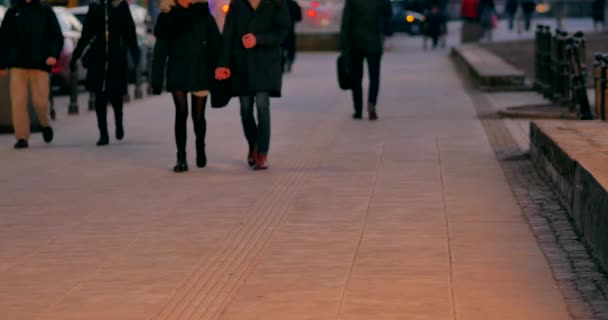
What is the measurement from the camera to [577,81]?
1794 cm

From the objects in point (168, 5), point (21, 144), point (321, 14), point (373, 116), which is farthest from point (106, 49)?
point (321, 14)

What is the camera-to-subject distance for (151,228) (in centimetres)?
1036

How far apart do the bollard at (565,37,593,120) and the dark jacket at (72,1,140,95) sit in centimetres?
470

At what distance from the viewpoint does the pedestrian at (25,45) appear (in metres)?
16.3

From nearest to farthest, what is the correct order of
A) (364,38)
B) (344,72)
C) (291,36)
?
(364,38)
(344,72)
(291,36)

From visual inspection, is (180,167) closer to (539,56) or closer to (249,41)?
(249,41)

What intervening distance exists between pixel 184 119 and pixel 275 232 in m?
3.94

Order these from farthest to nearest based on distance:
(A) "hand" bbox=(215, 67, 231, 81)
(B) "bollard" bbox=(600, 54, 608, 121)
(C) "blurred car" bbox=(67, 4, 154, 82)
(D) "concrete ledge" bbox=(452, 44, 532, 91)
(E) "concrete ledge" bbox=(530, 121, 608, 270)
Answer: (C) "blurred car" bbox=(67, 4, 154, 82), (D) "concrete ledge" bbox=(452, 44, 532, 91), (B) "bollard" bbox=(600, 54, 608, 121), (A) "hand" bbox=(215, 67, 231, 81), (E) "concrete ledge" bbox=(530, 121, 608, 270)

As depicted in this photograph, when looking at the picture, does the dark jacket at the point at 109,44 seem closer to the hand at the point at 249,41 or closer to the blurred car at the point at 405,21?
the hand at the point at 249,41

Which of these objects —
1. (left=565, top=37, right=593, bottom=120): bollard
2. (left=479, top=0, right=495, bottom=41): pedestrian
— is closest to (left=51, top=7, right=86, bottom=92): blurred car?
(left=565, top=37, right=593, bottom=120): bollard

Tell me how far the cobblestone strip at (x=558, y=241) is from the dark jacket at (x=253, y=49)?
6.88 ft

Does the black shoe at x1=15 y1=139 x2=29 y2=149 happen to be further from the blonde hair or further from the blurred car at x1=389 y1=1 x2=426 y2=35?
the blurred car at x1=389 y1=1 x2=426 y2=35

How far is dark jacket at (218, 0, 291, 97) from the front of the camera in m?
13.8

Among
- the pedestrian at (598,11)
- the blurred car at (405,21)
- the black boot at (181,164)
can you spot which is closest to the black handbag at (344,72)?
the black boot at (181,164)
